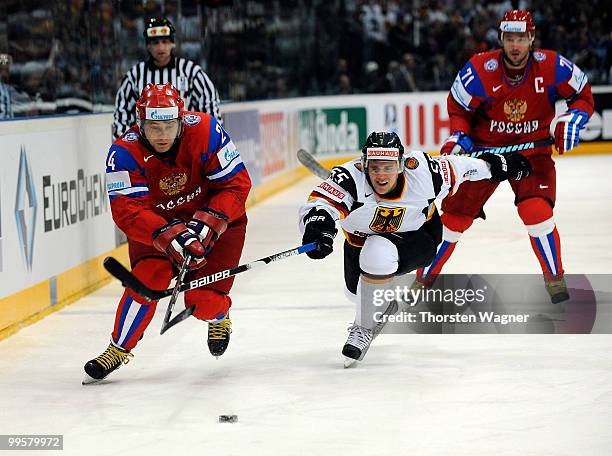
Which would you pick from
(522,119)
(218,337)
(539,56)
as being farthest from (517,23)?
(218,337)

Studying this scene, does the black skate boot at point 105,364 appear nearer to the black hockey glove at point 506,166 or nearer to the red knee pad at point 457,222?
the black hockey glove at point 506,166

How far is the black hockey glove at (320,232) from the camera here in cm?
412

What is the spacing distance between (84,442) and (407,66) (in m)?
11.7

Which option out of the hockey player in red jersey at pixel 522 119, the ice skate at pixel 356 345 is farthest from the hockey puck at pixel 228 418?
the hockey player in red jersey at pixel 522 119

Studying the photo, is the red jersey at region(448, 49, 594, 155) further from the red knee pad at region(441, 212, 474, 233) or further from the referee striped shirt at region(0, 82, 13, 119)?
the referee striped shirt at region(0, 82, 13, 119)

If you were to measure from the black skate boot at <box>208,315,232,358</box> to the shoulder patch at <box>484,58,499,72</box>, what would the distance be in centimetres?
185

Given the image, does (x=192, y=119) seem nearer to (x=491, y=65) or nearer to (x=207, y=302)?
(x=207, y=302)

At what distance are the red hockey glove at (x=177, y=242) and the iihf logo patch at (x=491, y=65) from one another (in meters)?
2.03

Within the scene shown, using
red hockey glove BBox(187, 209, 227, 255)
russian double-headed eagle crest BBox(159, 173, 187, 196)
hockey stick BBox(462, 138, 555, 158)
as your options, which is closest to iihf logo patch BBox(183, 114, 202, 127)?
russian double-headed eagle crest BBox(159, 173, 187, 196)

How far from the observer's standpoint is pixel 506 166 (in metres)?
4.80

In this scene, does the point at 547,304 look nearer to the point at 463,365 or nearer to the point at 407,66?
the point at 463,365

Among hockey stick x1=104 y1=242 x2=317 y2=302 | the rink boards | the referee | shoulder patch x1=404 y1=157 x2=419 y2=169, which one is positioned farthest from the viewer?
the referee

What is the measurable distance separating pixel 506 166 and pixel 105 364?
1816mm

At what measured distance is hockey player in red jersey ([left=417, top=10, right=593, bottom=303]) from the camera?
536 centimetres
